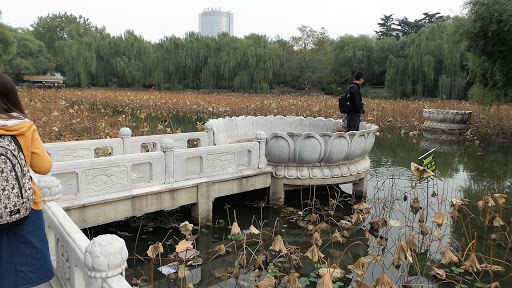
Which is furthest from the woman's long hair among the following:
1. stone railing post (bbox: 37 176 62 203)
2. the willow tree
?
the willow tree

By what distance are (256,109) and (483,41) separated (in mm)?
8927

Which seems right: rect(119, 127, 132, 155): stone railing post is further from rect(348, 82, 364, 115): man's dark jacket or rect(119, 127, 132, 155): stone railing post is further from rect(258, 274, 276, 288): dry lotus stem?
rect(258, 274, 276, 288): dry lotus stem

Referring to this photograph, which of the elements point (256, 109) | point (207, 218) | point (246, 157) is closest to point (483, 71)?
point (256, 109)

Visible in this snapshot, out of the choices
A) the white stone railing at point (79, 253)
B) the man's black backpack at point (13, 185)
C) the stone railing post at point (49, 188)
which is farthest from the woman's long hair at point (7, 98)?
the stone railing post at point (49, 188)

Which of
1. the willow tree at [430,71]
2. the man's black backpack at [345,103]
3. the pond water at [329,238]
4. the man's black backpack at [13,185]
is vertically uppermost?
the willow tree at [430,71]

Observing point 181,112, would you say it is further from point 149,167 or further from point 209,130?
point 149,167

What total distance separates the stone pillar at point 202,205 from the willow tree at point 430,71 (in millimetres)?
18945

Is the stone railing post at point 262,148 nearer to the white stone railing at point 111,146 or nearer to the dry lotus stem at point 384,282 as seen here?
the white stone railing at point 111,146

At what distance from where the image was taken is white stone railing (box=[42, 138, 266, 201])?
4.28 meters

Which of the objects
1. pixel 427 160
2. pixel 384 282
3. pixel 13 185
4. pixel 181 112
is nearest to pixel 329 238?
pixel 427 160

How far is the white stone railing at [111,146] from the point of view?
554cm

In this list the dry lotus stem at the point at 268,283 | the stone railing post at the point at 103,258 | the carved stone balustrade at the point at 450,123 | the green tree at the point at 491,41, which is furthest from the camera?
the carved stone balustrade at the point at 450,123

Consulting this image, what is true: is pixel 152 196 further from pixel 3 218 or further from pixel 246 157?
pixel 3 218

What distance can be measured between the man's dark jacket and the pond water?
4.70ft
